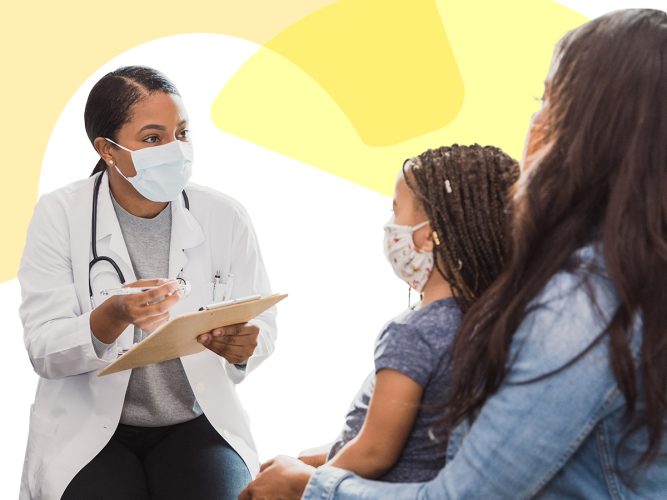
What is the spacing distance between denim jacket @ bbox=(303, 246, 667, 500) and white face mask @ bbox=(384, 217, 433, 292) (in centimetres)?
38

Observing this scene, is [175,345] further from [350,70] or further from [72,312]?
[350,70]

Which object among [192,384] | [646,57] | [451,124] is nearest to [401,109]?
[451,124]

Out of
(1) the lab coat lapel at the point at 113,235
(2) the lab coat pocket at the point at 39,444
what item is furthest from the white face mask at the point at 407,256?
(2) the lab coat pocket at the point at 39,444

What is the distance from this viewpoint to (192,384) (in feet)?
6.51

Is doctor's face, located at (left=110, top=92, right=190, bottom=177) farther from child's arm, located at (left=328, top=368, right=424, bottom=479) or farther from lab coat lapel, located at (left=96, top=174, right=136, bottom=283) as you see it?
child's arm, located at (left=328, top=368, right=424, bottom=479)

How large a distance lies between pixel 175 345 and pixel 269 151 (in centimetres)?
155

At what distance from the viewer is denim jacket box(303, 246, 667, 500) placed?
0.96 metres

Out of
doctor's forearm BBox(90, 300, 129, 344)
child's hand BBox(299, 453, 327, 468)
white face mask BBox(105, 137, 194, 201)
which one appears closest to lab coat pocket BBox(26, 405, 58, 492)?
doctor's forearm BBox(90, 300, 129, 344)

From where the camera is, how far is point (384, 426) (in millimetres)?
1230

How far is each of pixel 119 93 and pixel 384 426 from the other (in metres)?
1.24

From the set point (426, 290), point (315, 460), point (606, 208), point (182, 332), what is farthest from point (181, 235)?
point (606, 208)

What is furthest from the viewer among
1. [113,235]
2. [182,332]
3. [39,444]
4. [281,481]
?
[113,235]

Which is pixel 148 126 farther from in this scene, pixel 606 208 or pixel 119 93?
pixel 606 208

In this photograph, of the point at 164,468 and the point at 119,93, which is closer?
the point at 164,468
